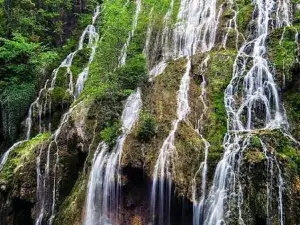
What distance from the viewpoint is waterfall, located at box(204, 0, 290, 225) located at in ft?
38.2

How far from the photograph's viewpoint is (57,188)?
15336 millimetres

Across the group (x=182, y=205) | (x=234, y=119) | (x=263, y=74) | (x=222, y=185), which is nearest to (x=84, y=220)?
(x=182, y=205)

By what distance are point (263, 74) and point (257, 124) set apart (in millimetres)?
2210

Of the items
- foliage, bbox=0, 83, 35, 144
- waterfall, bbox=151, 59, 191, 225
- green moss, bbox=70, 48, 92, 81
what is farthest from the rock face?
green moss, bbox=70, 48, 92, 81

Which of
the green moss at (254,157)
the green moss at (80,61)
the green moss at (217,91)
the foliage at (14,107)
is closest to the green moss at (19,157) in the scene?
the foliage at (14,107)

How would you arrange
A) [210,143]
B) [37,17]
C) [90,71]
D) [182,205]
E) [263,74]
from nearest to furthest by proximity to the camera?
1. [182,205]
2. [210,143]
3. [263,74]
4. [90,71]
5. [37,17]

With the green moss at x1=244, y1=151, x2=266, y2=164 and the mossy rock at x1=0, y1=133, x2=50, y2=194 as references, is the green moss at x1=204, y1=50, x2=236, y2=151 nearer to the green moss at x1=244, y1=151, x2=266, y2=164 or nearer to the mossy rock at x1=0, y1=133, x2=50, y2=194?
the green moss at x1=244, y1=151, x2=266, y2=164

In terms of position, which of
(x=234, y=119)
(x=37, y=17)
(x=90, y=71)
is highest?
(x=37, y=17)

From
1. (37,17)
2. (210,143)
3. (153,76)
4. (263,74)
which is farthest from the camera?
(37,17)

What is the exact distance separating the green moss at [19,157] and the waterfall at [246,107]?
24.8 ft

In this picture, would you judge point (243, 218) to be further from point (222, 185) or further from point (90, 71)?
point (90, 71)

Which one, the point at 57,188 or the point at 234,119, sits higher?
the point at 234,119

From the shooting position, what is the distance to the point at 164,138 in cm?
1381

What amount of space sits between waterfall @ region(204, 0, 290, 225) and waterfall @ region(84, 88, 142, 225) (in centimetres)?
325
